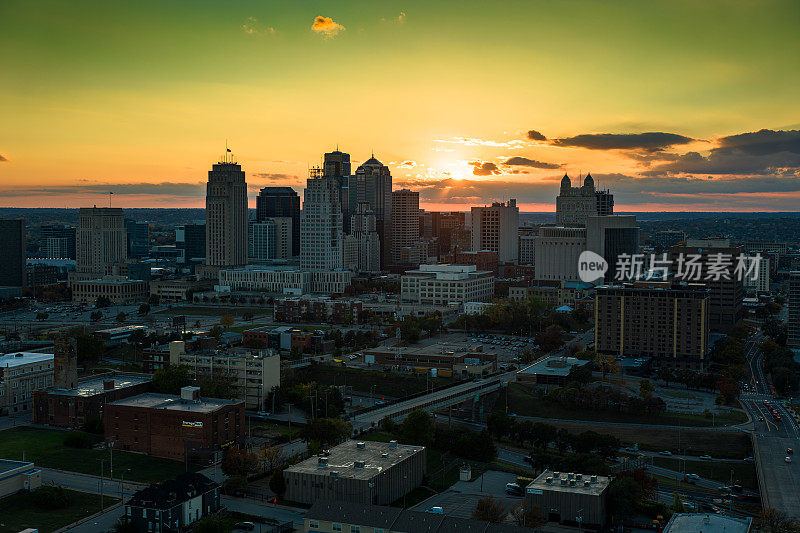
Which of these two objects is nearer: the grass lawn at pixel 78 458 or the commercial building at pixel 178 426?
the grass lawn at pixel 78 458

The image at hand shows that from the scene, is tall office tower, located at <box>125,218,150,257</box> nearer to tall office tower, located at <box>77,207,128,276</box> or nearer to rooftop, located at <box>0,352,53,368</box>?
tall office tower, located at <box>77,207,128,276</box>

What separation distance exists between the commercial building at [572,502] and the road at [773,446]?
7724 mm

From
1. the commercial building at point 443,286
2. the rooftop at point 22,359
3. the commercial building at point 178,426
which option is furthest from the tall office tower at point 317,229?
the commercial building at point 178,426

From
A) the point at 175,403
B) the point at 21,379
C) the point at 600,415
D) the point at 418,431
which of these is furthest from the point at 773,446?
the point at 21,379

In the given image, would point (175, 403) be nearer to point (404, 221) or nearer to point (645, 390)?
point (645, 390)

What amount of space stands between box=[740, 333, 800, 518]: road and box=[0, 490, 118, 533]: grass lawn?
26.8 meters

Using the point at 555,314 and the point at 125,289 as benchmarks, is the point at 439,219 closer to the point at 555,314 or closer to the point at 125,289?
the point at 125,289

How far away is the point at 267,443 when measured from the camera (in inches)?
1618

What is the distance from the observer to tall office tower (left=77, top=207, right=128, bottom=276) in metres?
125

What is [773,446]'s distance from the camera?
42.1 meters

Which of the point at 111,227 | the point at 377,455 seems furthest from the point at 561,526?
the point at 111,227

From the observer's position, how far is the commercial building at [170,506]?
29.7 meters

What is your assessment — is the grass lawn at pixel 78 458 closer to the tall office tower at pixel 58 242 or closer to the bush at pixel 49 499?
the bush at pixel 49 499

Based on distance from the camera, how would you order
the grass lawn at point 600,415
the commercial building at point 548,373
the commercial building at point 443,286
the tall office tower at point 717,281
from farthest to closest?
the commercial building at point 443,286 < the tall office tower at point 717,281 < the commercial building at point 548,373 < the grass lawn at point 600,415
